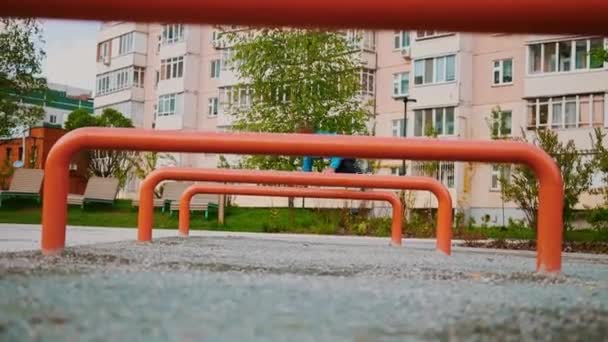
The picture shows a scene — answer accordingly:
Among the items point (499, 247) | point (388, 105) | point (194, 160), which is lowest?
point (499, 247)

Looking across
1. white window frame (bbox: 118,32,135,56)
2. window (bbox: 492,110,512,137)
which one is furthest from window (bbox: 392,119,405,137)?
white window frame (bbox: 118,32,135,56)

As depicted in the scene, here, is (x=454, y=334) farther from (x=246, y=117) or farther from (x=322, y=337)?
(x=246, y=117)

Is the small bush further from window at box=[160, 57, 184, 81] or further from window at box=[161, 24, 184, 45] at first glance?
window at box=[161, 24, 184, 45]

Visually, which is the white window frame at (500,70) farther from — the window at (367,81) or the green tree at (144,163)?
the green tree at (144,163)

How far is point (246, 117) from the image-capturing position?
26.9 metres

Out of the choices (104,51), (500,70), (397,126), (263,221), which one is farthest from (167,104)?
(263,221)

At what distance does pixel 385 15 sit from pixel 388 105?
41.9 meters

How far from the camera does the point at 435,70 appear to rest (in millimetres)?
39562

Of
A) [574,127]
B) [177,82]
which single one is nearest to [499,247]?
[574,127]

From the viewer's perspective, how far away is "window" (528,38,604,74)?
34469 mm

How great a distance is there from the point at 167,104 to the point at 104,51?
1050 centimetres

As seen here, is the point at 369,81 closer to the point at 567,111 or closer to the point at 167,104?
the point at 567,111

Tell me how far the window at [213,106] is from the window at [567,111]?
21.0m

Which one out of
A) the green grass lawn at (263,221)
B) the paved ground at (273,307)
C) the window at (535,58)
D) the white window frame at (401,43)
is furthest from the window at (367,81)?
the paved ground at (273,307)
